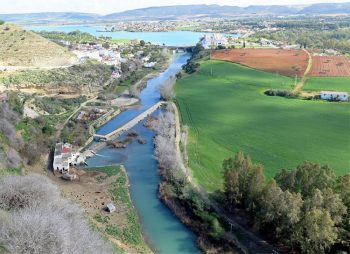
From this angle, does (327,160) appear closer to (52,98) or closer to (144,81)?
(52,98)

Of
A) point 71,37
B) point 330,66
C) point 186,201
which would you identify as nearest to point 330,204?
point 186,201

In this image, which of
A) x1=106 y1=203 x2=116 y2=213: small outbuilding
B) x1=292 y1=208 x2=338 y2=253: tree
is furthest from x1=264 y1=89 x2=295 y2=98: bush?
x1=292 y1=208 x2=338 y2=253: tree

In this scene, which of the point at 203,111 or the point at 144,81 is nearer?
the point at 203,111

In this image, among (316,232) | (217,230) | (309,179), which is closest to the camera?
(316,232)

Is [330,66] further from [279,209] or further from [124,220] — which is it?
[124,220]

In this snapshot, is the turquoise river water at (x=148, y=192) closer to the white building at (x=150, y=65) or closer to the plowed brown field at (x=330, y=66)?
the plowed brown field at (x=330, y=66)

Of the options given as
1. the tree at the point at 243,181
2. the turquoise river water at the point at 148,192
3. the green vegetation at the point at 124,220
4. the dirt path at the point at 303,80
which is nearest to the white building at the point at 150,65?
the dirt path at the point at 303,80

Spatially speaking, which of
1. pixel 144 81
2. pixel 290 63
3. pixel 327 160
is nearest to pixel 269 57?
pixel 290 63
